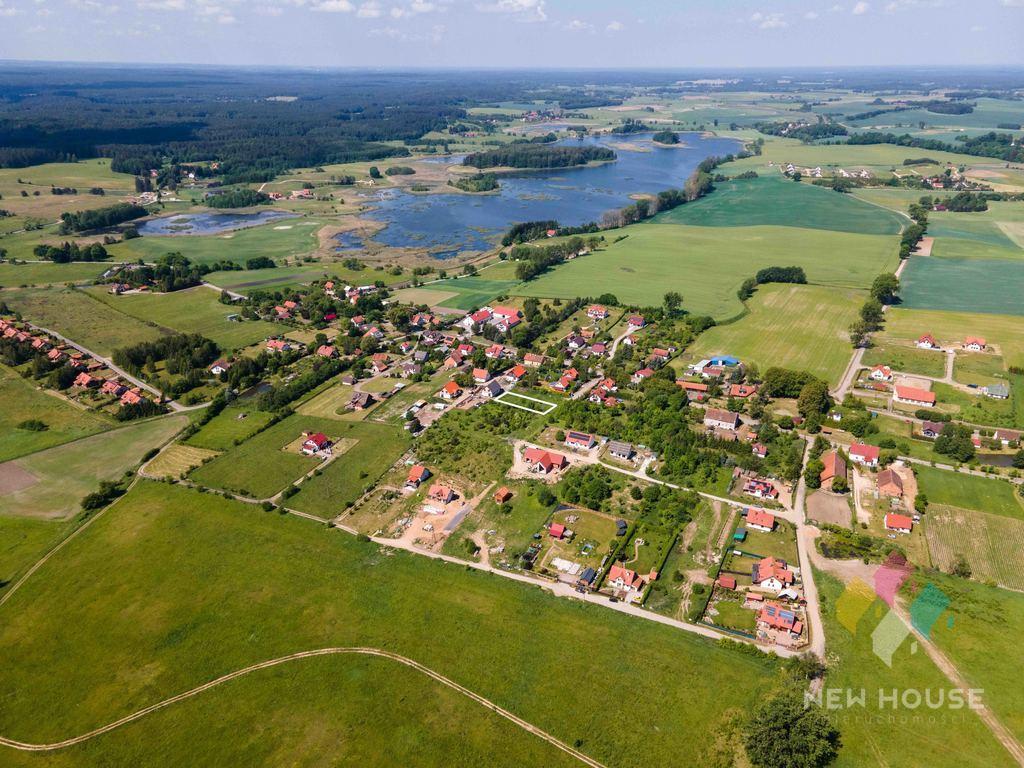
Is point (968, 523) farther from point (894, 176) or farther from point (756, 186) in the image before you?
point (894, 176)

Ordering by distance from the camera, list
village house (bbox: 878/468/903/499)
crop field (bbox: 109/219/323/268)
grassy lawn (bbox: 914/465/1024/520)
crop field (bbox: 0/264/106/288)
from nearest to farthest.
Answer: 1. grassy lawn (bbox: 914/465/1024/520)
2. village house (bbox: 878/468/903/499)
3. crop field (bbox: 0/264/106/288)
4. crop field (bbox: 109/219/323/268)

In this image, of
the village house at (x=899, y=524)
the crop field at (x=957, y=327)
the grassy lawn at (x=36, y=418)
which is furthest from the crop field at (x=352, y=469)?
the crop field at (x=957, y=327)

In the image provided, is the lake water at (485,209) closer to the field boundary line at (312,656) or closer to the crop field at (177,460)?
the crop field at (177,460)

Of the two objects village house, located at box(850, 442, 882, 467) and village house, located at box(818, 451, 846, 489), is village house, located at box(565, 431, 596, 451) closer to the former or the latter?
village house, located at box(818, 451, 846, 489)

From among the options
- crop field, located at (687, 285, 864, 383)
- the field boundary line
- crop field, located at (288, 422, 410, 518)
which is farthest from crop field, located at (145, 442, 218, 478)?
crop field, located at (687, 285, 864, 383)

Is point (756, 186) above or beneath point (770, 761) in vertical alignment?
above

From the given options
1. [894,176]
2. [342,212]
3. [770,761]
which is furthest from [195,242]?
[894,176]

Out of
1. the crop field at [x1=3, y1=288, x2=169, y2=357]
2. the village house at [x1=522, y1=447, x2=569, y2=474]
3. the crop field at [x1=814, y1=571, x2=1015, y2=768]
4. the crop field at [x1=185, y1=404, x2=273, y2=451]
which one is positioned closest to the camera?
the crop field at [x1=814, y1=571, x2=1015, y2=768]
